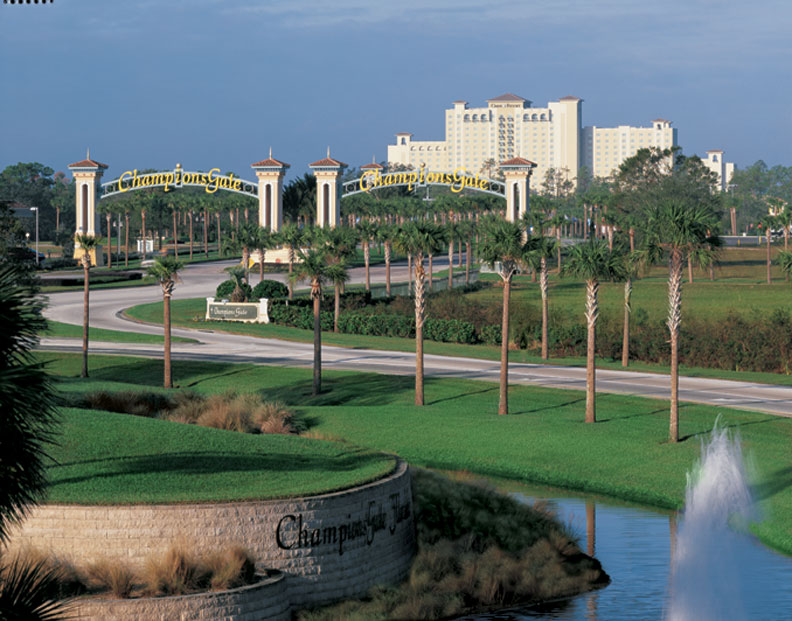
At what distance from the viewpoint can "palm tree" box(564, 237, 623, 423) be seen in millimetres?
38406

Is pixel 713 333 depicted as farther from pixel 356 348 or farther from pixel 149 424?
pixel 149 424

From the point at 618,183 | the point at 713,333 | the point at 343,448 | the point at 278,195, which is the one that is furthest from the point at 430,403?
the point at 618,183

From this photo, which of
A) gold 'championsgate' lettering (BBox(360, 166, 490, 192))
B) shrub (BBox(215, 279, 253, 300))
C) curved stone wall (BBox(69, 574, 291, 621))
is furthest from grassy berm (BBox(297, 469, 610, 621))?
gold 'championsgate' lettering (BBox(360, 166, 490, 192))

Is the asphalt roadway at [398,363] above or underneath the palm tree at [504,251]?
underneath

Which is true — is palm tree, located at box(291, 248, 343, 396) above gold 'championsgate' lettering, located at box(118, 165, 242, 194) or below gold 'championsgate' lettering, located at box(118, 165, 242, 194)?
below

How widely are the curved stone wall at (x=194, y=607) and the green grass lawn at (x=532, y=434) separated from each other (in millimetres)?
4008

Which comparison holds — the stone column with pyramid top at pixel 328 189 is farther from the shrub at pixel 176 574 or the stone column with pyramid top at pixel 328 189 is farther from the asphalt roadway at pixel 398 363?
the shrub at pixel 176 574

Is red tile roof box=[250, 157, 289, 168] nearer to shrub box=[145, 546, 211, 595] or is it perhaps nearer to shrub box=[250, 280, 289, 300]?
shrub box=[250, 280, 289, 300]

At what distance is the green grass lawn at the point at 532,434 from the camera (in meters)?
31.8

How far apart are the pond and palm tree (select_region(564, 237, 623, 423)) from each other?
23.3 feet

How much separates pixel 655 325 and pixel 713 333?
3914mm

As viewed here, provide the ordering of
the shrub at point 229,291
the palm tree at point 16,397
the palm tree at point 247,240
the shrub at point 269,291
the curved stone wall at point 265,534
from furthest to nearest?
the palm tree at point 247,240 < the shrub at point 229,291 < the shrub at point 269,291 < the curved stone wall at point 265,534 < the palm tree at point 16,397

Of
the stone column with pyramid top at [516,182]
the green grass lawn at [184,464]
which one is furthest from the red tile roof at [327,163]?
the green grass lawn at [184,464]

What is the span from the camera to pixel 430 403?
44.2m
